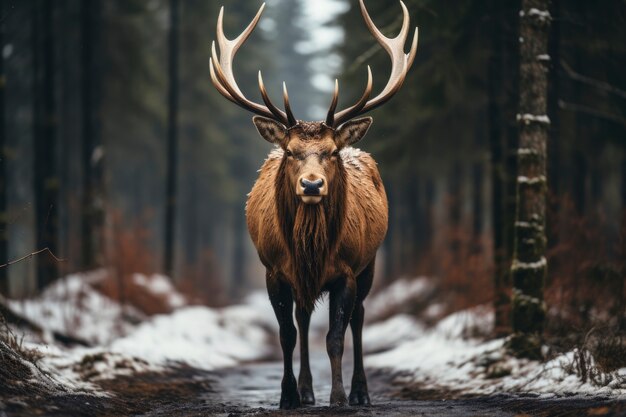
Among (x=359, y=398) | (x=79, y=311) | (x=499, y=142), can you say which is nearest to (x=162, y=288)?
(x=79, y=311)

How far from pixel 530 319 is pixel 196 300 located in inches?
467

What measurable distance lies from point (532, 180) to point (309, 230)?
2858 millimetres

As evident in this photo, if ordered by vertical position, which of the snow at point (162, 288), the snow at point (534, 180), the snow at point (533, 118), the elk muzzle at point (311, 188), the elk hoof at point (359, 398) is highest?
the snow at point (533, 118)

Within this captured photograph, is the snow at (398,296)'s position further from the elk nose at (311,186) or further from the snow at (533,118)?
the elk nose at (311,186)

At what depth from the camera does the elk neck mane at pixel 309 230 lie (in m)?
7.30

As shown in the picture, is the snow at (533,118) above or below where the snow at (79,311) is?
above

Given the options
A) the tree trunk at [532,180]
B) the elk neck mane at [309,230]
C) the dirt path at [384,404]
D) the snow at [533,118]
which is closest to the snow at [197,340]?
the dirt path at [384,404]

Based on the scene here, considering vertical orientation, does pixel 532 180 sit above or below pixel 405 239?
below

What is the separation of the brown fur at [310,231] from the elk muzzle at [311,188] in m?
0.42

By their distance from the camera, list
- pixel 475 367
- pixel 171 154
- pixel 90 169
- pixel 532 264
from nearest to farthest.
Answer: pixel 532 264 < pixel 475 367 < pixel 90 169 < pixel 171 154

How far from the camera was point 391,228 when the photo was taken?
102 feet

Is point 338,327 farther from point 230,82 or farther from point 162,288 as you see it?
point 162,288

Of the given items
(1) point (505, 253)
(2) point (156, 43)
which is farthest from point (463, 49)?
(2) point (156, 43)

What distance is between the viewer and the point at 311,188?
666 cm
